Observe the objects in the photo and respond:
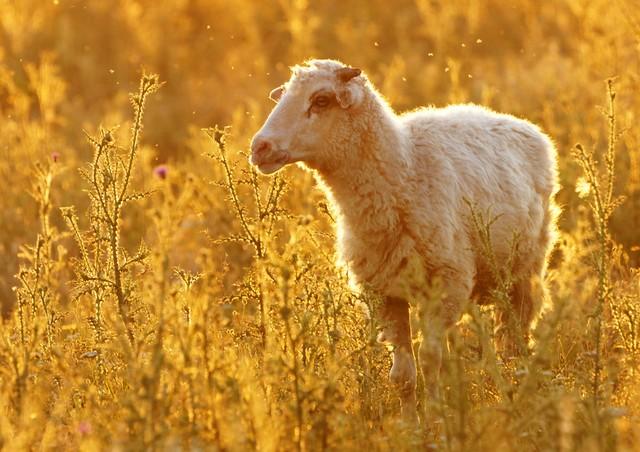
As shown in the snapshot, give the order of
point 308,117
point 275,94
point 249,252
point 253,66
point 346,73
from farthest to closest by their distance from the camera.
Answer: point 253,66 < point 249,252 < point 275,94 < point 346,73 < point 308,117

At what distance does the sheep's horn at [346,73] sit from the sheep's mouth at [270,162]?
53cm

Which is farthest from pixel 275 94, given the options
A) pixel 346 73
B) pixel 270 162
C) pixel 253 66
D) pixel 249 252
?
pixel 253 66

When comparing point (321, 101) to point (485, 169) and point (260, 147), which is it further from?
point (485, 169)

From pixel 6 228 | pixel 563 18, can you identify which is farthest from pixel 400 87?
pixel 6 228

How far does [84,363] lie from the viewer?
5109 millimetres

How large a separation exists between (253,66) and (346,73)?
11.3 m

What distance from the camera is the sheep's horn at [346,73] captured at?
5.01 meters

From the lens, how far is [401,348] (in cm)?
504

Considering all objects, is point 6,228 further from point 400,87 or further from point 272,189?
point 400,87

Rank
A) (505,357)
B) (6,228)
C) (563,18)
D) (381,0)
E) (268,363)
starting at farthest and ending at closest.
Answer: (381,0), (563,18), (6,228), (505,357), (268,363)

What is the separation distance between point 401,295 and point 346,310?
0.27m

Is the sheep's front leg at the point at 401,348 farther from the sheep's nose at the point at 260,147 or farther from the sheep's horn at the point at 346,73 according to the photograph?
the sheep's horn at the point at 346,73

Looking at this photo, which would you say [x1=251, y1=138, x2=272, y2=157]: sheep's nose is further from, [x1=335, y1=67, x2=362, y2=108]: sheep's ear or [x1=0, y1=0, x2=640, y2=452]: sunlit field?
[x1=335, y1=67, x2=362, y2=108]: sheep's ear

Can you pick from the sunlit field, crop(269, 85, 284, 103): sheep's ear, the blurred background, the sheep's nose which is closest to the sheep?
the sheep's nose
